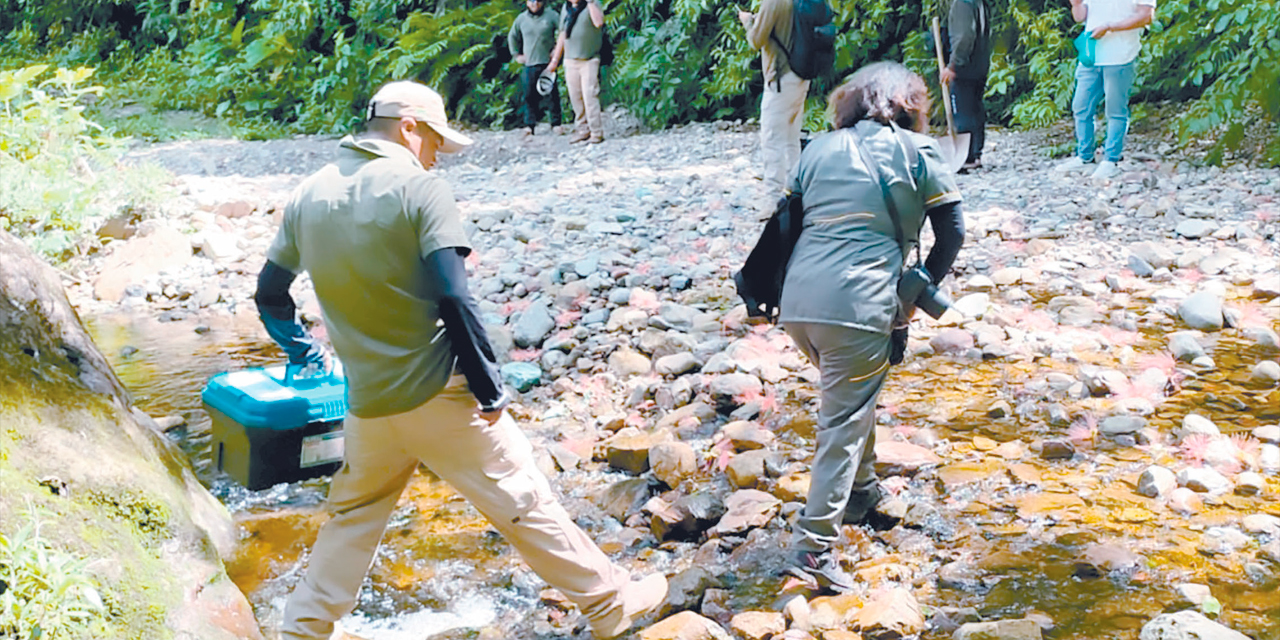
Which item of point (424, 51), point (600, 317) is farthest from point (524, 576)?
point (424, 51)

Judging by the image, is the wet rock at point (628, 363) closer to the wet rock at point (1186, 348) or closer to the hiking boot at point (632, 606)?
the hiking boot at point (632, 606)

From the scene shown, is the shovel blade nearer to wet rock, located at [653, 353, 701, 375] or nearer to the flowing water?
the flowing water

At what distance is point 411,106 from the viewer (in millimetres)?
2844

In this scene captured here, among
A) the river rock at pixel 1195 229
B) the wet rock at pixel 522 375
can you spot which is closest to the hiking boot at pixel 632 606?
the wet rock at pixel 522 375

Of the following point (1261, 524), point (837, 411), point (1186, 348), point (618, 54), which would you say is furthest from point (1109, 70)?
point (618, 54)

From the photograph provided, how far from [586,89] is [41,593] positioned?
10865mm

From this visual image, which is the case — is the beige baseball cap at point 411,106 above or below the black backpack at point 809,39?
above

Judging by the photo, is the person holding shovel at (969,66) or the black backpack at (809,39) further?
the person holding shovel at (969,66)

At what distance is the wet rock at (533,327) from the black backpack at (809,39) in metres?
2.42

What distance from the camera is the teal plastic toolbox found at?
3367 millimetres

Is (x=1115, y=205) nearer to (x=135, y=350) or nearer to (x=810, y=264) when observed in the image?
(x=810, y=264)

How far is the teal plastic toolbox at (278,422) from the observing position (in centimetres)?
337

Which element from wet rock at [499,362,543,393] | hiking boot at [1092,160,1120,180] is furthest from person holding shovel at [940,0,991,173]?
wet rock at [499,362,543,393]

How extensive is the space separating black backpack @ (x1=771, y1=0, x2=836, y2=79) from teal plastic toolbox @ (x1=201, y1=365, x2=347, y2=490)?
4465mm
